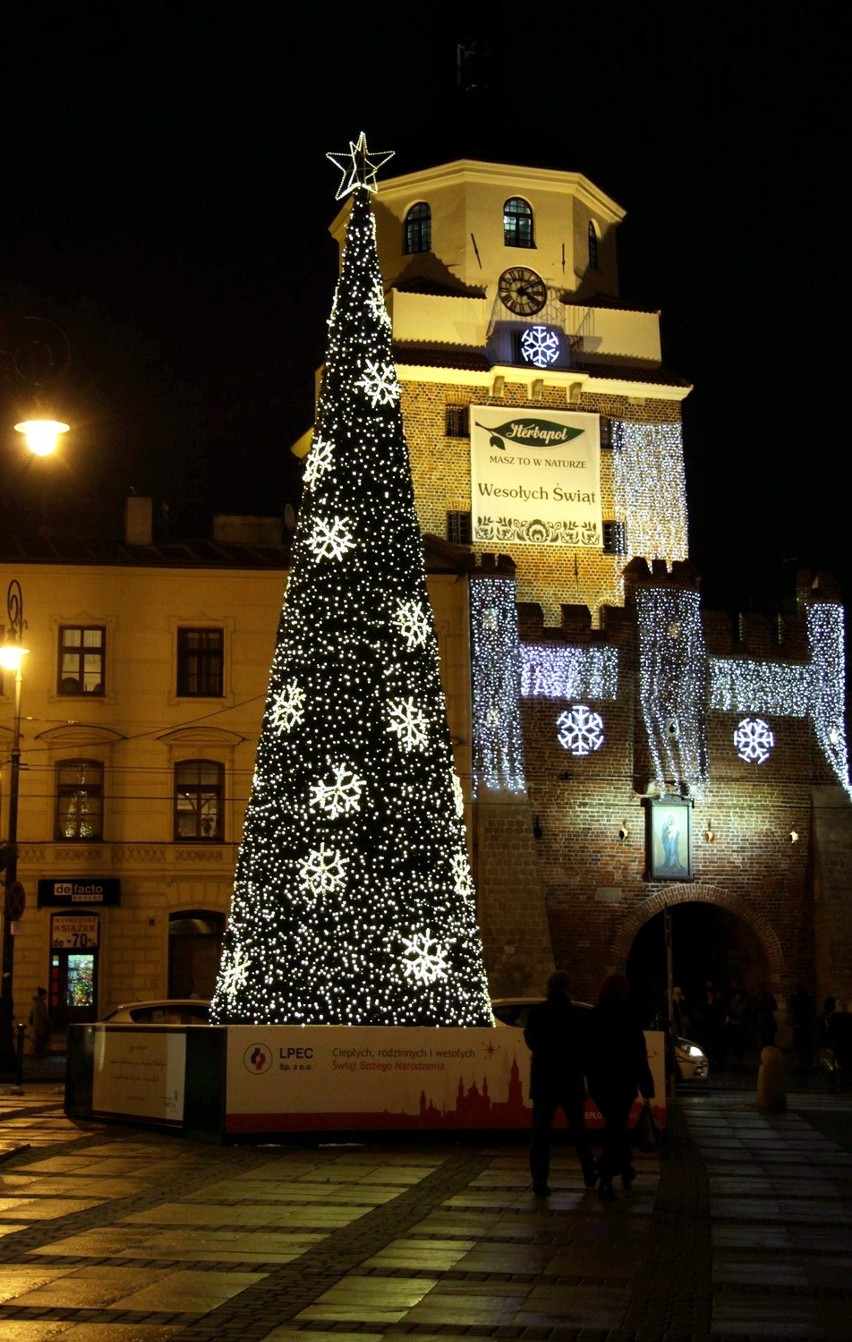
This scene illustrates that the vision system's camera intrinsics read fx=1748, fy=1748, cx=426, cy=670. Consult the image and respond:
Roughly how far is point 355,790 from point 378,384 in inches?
190

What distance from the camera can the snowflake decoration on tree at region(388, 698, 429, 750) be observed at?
18.7 meters

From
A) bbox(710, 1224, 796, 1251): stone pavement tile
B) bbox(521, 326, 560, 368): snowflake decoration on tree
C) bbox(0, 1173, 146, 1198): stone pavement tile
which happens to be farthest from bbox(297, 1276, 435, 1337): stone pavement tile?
bbox(521, 326, 560, 368): snowflake decoration on tree

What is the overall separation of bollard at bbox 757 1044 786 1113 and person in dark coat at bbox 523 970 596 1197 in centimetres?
1037

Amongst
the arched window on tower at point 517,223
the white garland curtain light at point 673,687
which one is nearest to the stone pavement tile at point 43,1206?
the white garland curtain light at point 673,687

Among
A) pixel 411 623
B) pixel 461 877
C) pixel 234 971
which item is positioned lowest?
pixel 234 971

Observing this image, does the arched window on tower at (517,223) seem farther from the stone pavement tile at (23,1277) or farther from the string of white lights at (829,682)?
the stone pavement tile at (23,1277)

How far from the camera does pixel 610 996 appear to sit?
13.2 metres

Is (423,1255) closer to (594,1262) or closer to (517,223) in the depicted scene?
(594,1262)

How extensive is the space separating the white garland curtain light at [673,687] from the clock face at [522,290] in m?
8.77

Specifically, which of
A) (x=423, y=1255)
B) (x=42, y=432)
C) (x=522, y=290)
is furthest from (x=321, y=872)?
(x=522, y=290)

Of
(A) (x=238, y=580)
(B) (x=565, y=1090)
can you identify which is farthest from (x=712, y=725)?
(B) (x=565, y=1090)

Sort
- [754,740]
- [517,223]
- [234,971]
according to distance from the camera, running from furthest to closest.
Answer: [517,223] → [754,740] → [234,971]

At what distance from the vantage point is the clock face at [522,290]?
145 ft

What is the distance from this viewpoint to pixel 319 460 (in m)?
19.7
